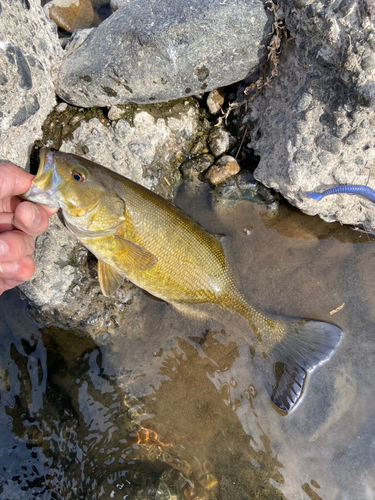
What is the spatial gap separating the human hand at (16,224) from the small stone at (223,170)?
1748mm

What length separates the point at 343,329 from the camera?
11.5 feet

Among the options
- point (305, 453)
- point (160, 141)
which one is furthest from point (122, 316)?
point (305, 453)

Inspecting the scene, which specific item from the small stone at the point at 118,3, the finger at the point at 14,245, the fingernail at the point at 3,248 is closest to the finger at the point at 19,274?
the finger at the point at 14,245

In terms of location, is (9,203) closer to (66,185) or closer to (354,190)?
(66,185)

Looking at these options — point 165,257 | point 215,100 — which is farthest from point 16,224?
point 215,100

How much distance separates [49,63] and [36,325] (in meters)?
2.78

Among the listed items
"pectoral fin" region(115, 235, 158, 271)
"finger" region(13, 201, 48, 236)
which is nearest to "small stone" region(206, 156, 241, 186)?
"pectoral fin" region(115, 235, 158, 271)

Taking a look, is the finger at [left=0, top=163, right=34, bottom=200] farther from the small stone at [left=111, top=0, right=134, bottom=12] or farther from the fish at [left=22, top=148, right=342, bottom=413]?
the small stone at [left=111, top=0, right=134, bottom=12]

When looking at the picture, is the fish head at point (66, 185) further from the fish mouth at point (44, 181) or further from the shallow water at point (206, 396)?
the shallow water at point (206, 396)

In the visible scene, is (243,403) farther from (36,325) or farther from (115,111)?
(115,111)

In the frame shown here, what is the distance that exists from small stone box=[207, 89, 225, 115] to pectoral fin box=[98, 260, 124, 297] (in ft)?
7.10

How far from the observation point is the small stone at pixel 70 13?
4344 mm

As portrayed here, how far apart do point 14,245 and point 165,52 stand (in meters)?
2.24

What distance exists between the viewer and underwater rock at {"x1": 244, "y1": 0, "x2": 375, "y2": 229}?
2498 mm
